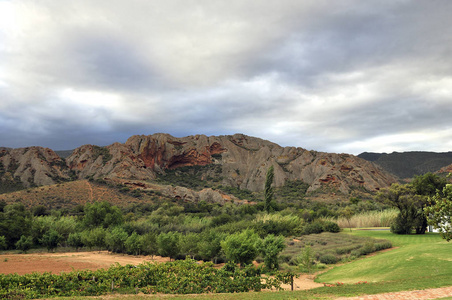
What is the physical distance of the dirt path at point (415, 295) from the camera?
11.5 m

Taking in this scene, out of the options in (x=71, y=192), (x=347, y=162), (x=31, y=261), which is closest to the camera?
(x=31, y=261)

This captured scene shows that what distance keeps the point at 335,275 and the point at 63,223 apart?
4008 centimetres

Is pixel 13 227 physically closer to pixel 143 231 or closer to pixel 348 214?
pixel 143 231

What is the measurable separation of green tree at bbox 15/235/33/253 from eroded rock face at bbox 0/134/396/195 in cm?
4175

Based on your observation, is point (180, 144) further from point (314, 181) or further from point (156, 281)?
point (156, 281)

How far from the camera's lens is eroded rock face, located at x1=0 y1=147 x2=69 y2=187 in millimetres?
86000

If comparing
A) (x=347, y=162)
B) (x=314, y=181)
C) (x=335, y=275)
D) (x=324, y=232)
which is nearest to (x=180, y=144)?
(x=314, y=181)

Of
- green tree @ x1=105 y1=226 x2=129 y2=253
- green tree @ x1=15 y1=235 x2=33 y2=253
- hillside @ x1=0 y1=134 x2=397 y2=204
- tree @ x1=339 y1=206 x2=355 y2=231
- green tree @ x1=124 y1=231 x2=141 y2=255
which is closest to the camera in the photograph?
green tree @ x1=124 y1=231 x2=141 y2=255

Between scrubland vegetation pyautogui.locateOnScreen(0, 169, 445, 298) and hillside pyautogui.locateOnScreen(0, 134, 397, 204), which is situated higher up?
hillside pyautogui.locateOnScreen(0, 134, 397, 204)

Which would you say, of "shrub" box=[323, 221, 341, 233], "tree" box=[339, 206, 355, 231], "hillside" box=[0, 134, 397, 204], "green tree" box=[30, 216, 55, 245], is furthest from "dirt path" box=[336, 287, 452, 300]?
"hillside" box=[0, 134, 397, 204]

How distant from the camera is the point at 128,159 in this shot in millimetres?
92375

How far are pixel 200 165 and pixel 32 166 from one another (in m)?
57.8

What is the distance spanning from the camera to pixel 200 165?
119 metres

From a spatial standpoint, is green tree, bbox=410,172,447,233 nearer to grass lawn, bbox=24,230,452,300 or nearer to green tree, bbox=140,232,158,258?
grass lawn, bbox=24,230,452,300
